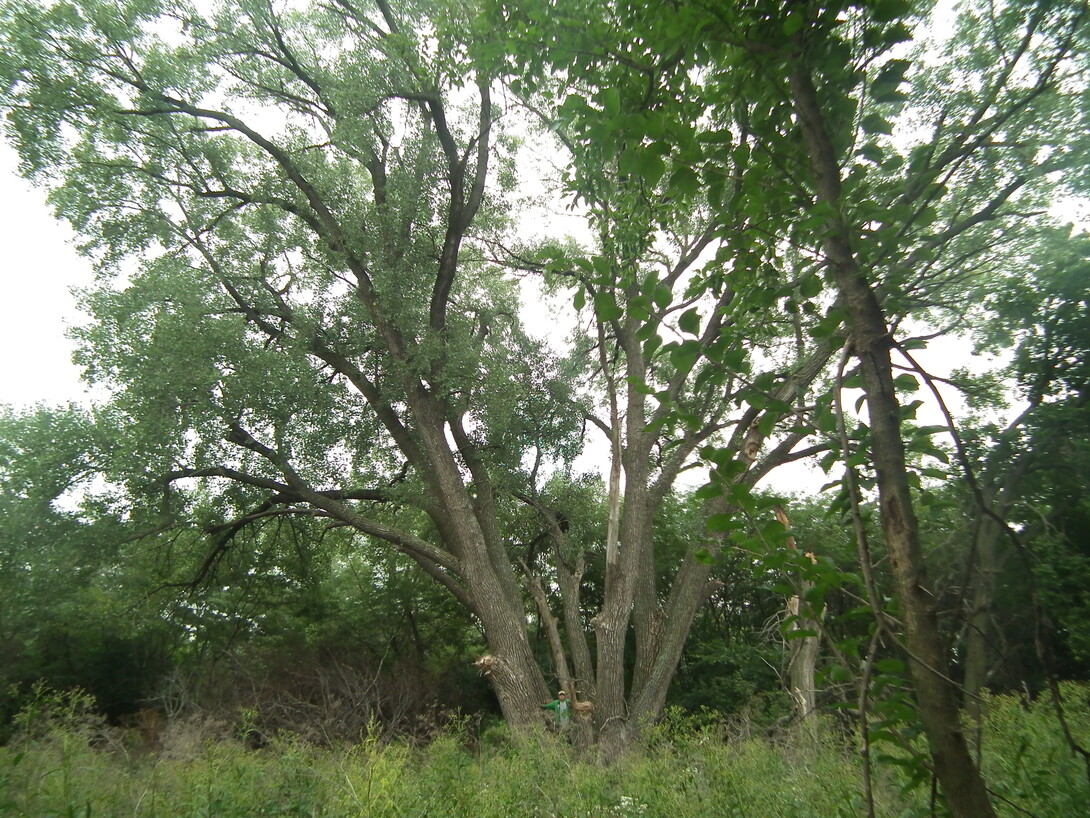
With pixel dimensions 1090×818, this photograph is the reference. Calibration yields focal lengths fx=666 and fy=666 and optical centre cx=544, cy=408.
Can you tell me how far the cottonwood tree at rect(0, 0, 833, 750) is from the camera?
831 centimetres

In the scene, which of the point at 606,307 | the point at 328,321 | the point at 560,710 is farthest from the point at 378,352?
the point at 606,307

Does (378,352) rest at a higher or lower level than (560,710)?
higher

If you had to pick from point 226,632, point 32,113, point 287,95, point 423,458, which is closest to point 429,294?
point 423,458

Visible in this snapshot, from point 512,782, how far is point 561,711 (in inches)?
171

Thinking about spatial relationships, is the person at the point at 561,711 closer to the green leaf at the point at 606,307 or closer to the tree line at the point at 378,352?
the tree line at the point at 378,352

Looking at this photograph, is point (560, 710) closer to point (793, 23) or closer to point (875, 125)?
point (875, 125)

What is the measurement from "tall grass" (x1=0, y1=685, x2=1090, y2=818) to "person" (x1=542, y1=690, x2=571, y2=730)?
298cm

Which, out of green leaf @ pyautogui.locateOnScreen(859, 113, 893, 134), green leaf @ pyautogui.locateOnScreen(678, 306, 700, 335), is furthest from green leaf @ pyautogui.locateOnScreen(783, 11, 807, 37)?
green leaf @ pyautogui.locateOnScreen(678, 306, 700, 335)

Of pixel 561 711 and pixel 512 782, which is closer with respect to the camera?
pixel 512 782

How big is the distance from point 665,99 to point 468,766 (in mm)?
5467

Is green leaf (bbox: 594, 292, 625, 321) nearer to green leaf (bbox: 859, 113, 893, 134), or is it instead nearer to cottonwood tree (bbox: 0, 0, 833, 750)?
green leaf (bbox: 859, 113, 893, 134)

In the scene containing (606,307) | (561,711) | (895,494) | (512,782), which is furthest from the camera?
(561,711)

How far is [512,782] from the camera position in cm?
456

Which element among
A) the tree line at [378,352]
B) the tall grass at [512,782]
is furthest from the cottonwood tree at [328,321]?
the tall grass at [512,782]
